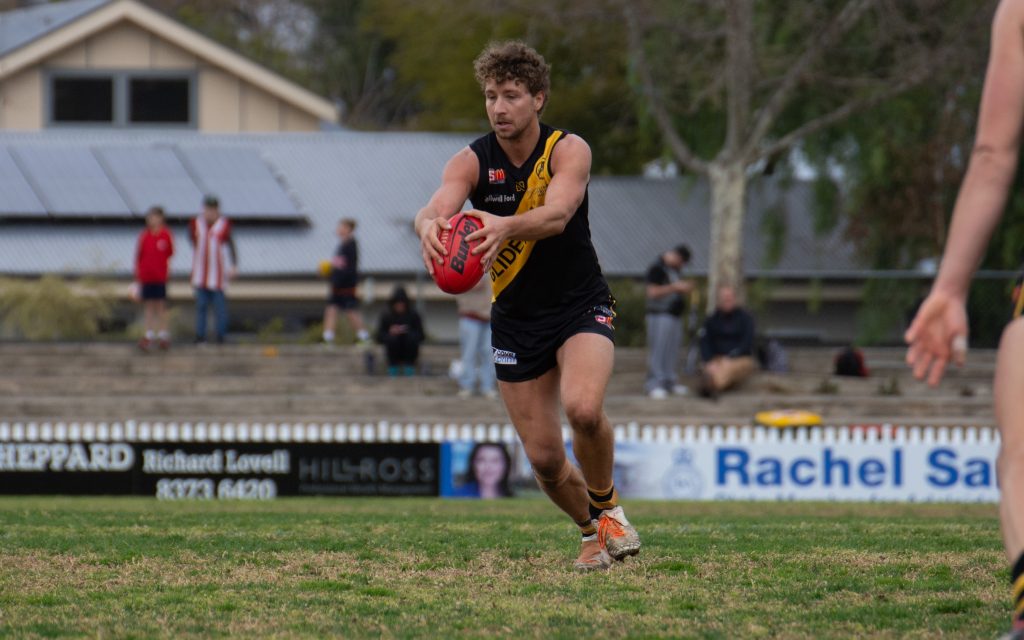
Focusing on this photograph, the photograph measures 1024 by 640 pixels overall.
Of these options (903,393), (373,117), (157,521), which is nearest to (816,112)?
(903,393)

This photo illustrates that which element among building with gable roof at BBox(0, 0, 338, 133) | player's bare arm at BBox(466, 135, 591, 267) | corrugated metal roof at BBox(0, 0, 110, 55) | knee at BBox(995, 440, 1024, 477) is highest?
corrugated metal roof at BBox(0, 0, 110, 55)

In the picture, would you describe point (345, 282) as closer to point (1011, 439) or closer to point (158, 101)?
point (158, 101)

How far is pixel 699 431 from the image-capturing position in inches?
730

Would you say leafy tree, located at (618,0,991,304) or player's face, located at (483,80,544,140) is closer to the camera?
player's face, located at (483,80,544,140)

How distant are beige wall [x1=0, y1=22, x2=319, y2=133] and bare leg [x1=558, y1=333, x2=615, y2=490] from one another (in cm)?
2756

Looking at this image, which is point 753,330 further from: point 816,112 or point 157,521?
point 157,521

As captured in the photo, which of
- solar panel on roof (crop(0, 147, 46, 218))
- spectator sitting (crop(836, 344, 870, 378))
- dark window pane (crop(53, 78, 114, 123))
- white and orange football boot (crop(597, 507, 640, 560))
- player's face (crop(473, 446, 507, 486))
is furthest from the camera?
dark window pane (crop(53, 78, 114, 123))

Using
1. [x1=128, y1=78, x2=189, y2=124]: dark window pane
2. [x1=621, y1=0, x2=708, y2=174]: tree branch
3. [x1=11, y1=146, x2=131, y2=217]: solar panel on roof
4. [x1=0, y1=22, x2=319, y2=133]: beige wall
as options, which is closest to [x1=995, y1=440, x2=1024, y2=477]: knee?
[x1=621, y1=0, x2=708, y2=174]: tree branch

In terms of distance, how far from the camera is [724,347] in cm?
2103

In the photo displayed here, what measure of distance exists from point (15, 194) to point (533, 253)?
2409 centimetres

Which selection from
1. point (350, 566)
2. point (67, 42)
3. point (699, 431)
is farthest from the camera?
point (67, 42)

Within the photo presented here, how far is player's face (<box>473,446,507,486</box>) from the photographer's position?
18234 millimetres

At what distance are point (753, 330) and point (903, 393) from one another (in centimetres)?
282

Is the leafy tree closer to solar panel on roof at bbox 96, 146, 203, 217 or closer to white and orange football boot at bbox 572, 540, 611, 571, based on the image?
solar panel on roof at bbox 96, 146, 203, 217
